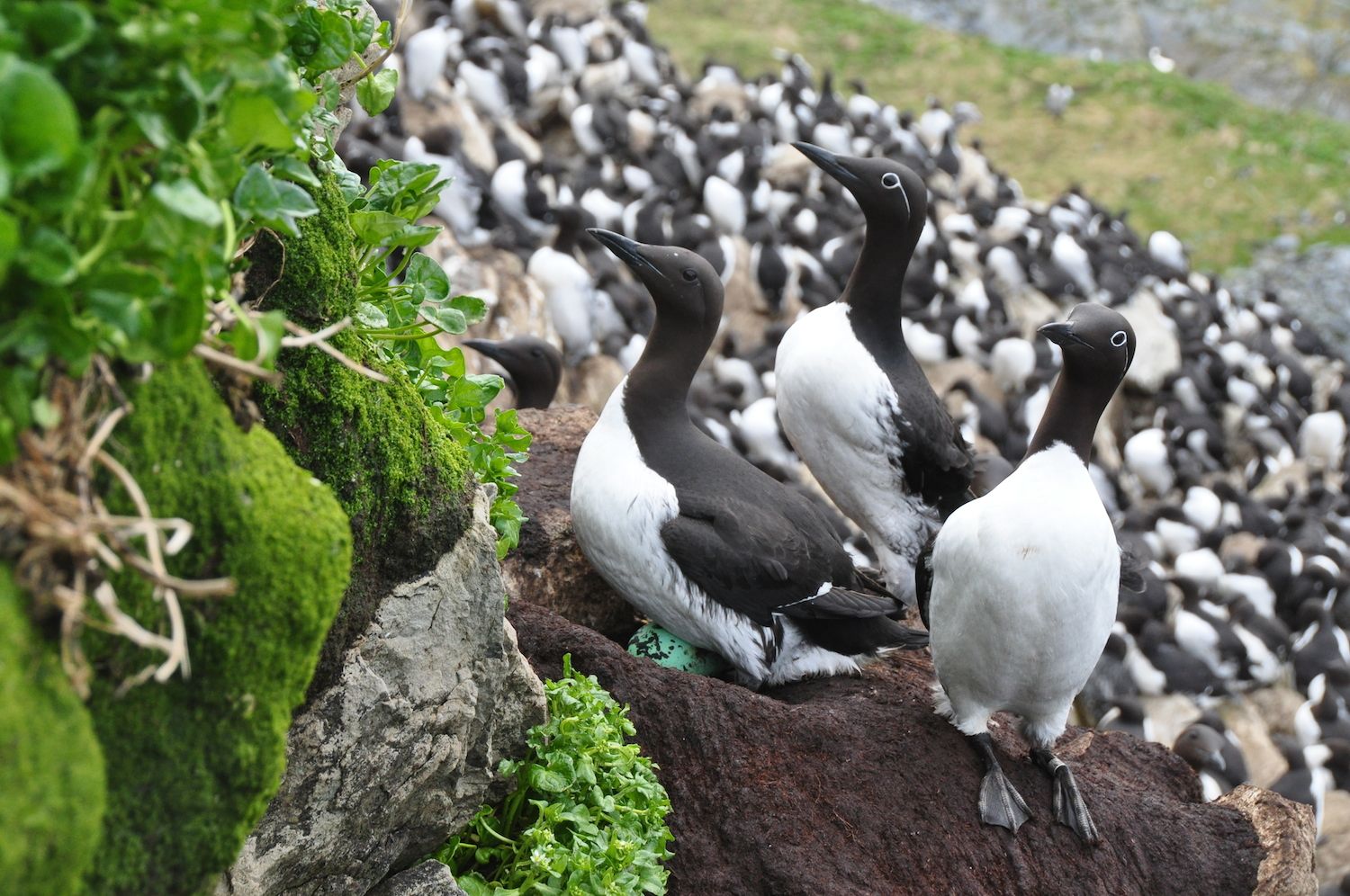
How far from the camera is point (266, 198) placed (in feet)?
6.73

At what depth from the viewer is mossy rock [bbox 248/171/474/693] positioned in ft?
9.26

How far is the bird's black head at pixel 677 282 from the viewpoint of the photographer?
4832 millimetres

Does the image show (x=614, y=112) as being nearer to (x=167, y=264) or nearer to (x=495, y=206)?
(x=495, y=206)

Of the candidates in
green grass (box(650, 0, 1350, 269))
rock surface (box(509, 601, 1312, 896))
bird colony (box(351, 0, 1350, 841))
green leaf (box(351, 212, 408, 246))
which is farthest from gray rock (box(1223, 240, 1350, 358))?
green leaf (box(351, 212, 408, 246))

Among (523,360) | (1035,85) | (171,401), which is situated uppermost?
(171,401)

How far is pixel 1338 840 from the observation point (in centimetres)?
963

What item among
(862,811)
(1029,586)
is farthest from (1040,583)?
(862,811)

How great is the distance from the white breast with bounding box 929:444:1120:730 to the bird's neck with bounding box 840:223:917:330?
5.47 ft

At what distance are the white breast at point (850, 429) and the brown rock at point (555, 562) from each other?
3.47ft

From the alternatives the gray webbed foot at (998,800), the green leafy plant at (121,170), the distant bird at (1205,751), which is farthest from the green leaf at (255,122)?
the distant bird at (1205,751)

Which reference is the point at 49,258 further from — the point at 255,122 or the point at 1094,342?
the point at 1094,342

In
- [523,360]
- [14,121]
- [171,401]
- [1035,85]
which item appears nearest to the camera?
[14,121]

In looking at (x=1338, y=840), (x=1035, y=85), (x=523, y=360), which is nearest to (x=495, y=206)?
(x=523, y=360)

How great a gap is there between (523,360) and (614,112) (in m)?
12.2
